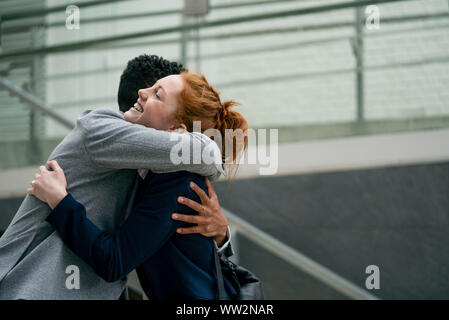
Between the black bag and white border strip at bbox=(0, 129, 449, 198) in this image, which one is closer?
the black bag

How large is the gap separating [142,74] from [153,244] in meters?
0.63

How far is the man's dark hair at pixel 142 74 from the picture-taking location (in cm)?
170

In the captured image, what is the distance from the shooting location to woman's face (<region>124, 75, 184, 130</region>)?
1.45 m

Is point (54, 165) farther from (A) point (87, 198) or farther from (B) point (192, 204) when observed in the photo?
(B) point (192, 204)

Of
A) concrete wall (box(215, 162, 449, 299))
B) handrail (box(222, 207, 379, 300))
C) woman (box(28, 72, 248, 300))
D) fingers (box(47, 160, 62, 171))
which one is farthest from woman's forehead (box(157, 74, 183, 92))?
concrete wall (box(215, 162, 449, 299))

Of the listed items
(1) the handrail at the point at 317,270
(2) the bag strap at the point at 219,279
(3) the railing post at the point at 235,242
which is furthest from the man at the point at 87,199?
(3) the railing post at the point at 235,242

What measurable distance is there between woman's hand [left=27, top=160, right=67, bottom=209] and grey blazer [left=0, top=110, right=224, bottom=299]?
3 cm

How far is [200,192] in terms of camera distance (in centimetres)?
140

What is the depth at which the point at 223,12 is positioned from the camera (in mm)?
3588

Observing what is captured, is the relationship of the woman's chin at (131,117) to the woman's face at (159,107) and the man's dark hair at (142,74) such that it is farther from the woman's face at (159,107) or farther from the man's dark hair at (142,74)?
the man's dark hair at (142,74)

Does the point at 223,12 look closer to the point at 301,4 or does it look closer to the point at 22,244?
the point at 301,4

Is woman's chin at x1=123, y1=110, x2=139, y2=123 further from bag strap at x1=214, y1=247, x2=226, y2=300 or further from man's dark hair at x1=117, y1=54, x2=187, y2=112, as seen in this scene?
bag strap at x1=214, y1=247, x2=226, y2=300

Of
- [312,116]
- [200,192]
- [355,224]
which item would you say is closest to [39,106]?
[312,116]

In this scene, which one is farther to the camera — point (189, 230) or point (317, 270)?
point (317, 270)
